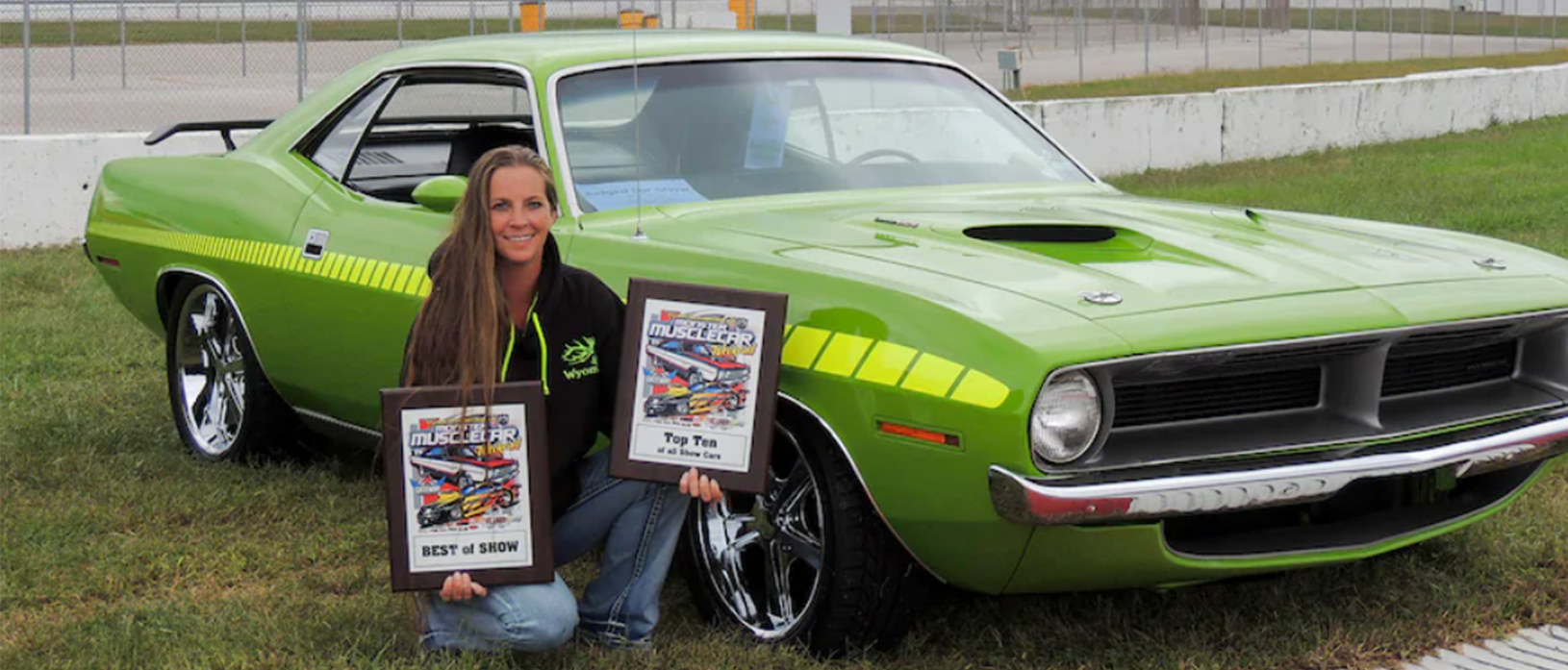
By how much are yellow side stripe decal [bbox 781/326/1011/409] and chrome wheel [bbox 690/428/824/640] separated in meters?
0.19

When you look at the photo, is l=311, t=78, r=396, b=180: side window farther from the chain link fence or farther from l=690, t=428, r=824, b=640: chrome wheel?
the chain link fence

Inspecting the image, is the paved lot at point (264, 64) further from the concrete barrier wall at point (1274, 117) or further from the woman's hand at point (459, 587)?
the woman's hand at point (459, 587)

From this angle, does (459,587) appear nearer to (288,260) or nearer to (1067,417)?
(1067,417)

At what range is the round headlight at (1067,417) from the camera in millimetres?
3590

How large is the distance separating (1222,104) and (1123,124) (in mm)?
1323

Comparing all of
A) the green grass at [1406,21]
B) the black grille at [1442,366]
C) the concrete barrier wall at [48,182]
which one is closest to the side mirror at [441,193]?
the black grille at [1442,366]

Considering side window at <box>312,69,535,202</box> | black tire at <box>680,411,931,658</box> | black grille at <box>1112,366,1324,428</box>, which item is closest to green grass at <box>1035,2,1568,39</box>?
side window at <box>312,69,535,202</box>

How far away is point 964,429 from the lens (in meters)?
3.55

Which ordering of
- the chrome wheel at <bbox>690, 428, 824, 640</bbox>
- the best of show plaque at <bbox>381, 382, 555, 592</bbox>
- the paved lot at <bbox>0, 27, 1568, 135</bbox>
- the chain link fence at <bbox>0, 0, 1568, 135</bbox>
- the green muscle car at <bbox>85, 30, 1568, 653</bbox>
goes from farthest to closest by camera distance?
the chain link fence at <bbox>0, 0, 1568, 135</bbox>
the paved lot at <bbox>0, 27, 1568, 135</bbox>
the chrome wheel at <bbox>690, 428, 824, 640</bbox>
the best of show plaque at <bbox>381, 382, 555, 592</bbox>
the green muscle car at <bbox>85, 30, 1568, 653</bbox>

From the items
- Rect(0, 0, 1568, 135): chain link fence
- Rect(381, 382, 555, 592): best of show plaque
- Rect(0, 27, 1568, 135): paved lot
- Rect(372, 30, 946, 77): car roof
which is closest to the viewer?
Rect(381, 382, 555, 592): best of show plaque

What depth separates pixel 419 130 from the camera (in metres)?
6.14

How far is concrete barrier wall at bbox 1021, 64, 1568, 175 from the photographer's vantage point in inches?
611

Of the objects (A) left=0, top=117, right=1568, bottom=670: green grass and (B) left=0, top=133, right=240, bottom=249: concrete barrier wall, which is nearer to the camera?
(A) left=0, top=117, right=1568, bottom=670: green grass

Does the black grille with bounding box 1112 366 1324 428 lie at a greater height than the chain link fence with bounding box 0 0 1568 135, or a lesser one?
lesser
